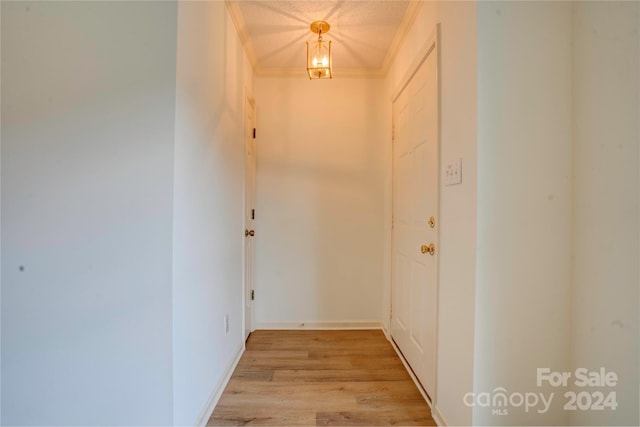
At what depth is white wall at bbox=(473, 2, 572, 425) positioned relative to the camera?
112 cm

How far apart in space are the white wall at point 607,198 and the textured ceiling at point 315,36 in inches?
46.5

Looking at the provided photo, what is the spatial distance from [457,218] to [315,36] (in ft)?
5.98

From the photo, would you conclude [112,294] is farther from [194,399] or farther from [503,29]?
[503,29]

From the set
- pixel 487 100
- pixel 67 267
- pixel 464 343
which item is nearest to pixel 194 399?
pixel 67 267

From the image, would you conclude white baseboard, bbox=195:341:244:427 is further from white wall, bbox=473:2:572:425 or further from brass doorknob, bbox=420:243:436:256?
brass doorknob, bbox=420:243:436:256

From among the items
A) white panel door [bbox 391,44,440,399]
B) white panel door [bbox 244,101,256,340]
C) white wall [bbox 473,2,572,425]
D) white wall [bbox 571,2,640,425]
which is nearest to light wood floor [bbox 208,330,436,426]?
white panel door [bbox 391,44,440,399]

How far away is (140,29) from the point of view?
1.12 metres

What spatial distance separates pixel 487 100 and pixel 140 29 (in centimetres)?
152

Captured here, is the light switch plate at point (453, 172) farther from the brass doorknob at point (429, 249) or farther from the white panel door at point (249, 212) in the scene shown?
the white panel door at point (249, 212)

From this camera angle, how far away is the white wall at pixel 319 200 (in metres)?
2.57

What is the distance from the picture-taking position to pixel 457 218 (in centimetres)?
127

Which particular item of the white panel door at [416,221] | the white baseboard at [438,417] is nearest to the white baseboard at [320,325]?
the white panel door at [416,221]

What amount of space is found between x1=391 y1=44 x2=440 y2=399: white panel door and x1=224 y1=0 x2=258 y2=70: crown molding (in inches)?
52.5

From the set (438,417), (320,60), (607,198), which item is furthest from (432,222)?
(320,60)
